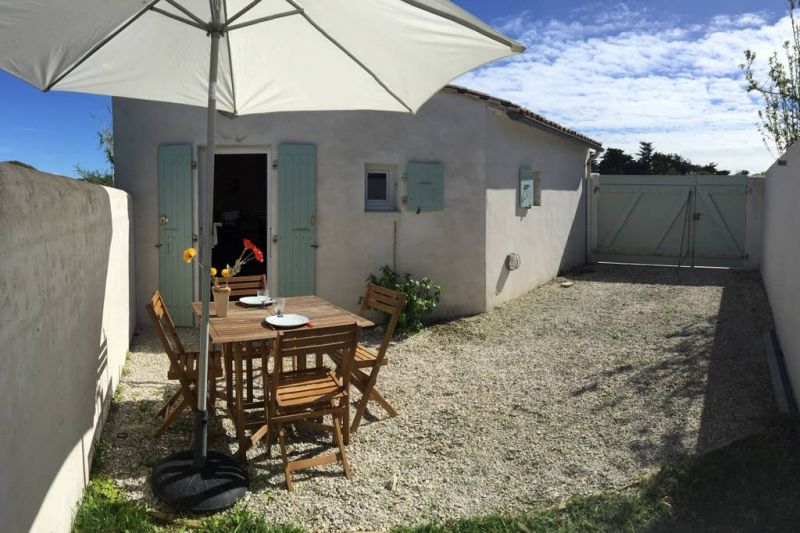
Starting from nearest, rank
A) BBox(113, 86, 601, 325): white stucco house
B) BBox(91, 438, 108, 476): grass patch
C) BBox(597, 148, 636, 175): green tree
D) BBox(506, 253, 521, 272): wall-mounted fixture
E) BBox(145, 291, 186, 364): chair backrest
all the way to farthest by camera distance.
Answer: BBox(91, 438, 108, 476): grass patch
BBox(145, 291, 186, 364): chair backrest
BBox(113, 86, 601, 325): white stucco house
BBox(506, 253, 521, 272): wall-mounted fixture
BBox(597, 148, 636, 175): green tree

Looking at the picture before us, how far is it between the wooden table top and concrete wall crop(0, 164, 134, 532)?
2.67 feet

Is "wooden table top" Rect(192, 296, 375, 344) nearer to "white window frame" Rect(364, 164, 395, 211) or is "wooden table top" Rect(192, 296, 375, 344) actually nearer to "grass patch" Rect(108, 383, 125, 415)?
"grass patch" Rect(108, 383, 125, 415)

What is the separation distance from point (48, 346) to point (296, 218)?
5.21m

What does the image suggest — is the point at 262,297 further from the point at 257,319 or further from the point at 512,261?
the point at 512,261

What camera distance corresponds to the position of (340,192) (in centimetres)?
→ 785

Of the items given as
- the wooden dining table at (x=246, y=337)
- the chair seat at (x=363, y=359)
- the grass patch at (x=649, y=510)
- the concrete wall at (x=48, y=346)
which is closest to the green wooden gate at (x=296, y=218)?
the wooden dining table at (x=246, y=337)

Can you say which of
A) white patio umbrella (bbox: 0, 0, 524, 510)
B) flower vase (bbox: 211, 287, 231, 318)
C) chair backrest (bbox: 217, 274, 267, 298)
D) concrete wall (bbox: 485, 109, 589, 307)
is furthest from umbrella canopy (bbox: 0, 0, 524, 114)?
concrete wall (bbox: 485, 109, 589, 307)

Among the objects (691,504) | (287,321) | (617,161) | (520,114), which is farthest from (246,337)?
(617,161)

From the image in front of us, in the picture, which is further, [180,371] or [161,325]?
[161,325]

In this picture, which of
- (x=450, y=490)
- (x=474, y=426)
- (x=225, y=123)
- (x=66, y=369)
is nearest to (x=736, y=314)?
(x=474, y=426)

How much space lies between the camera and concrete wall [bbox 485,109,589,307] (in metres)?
8.72

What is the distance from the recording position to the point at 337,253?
7898mm

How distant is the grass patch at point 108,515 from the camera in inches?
117

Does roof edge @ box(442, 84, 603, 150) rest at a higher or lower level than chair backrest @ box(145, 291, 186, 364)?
higher
